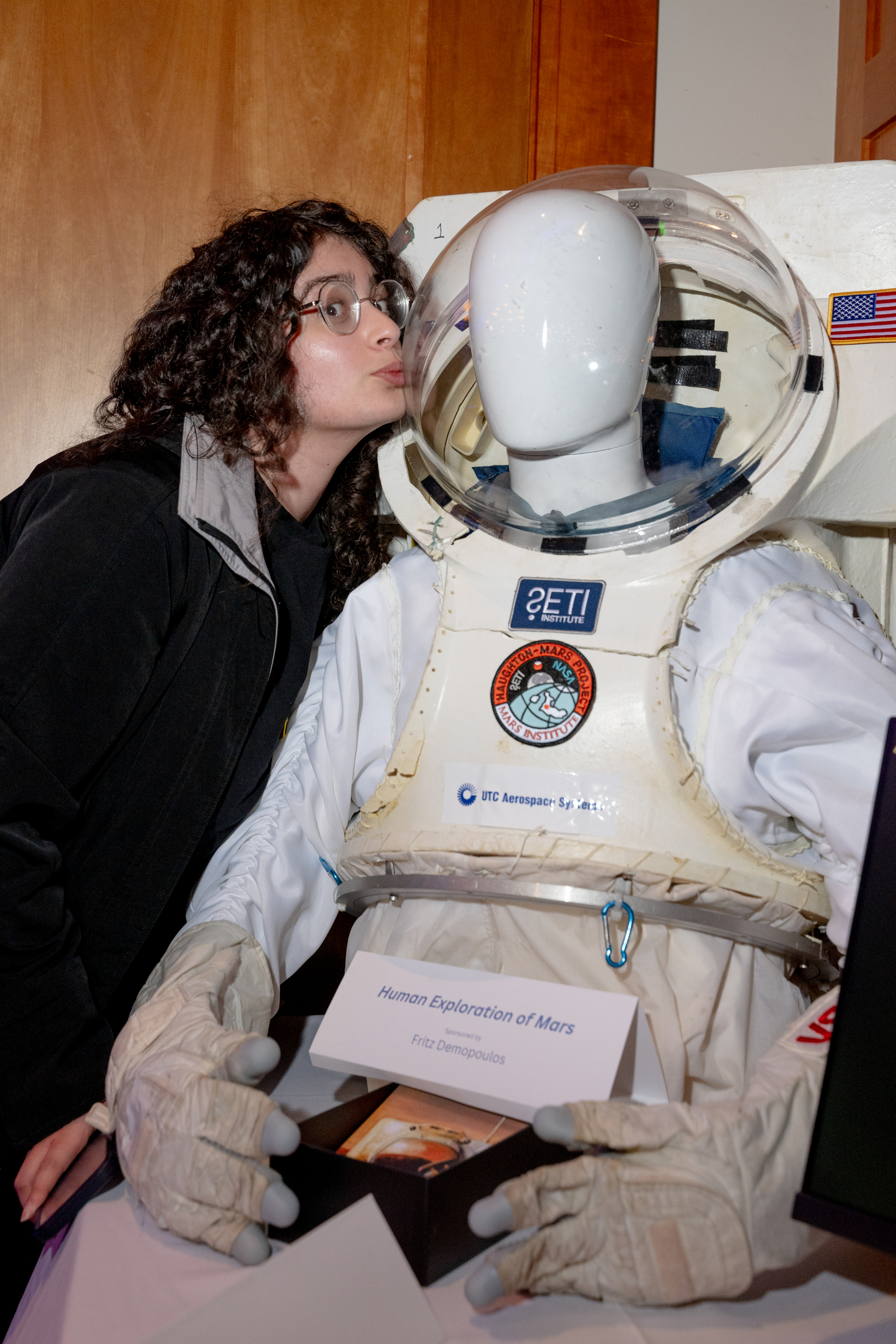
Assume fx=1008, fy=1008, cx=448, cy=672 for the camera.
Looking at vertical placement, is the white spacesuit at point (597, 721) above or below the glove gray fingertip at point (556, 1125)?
above

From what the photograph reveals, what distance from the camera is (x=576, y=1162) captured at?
76cm

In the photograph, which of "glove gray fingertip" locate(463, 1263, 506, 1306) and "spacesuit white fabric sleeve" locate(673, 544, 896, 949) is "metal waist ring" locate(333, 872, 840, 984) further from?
"glove gray fingertip" locate(463, 1263, 506, 1306)

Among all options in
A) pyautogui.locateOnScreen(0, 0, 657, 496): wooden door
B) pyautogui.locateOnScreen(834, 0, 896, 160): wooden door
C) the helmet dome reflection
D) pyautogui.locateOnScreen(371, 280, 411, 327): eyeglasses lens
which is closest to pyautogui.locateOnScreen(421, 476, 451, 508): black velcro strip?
the helmet dome reflection

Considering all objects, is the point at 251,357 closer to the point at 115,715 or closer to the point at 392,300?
the point at 392,300

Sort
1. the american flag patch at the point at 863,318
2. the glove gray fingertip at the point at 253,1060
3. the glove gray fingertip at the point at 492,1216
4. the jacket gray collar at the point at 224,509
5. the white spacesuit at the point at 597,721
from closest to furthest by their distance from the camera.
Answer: the glove gray fingertip at the point at 492,1216, the glove gray fingertip at the point at 253,1060, the white spacesuit at the point at 597,721, the american flag patch at the point at 863,318, the jacket gray collar at the point at 224,509

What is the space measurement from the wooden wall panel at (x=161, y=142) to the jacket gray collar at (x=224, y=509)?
0.78m

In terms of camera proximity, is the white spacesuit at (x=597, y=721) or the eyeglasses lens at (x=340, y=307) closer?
the white spacesuit at (x=597, y=721)

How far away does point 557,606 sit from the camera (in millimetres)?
1098

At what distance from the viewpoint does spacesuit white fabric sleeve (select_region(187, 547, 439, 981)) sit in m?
1.22

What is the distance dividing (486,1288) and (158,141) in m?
2.08

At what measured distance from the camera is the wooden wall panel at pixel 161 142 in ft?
6.61

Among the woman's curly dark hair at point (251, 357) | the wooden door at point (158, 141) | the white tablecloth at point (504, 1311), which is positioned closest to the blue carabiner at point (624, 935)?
the white tablecloth at point (504, 1311)

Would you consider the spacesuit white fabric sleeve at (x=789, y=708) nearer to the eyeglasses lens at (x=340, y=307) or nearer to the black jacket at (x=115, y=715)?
the black jacket at (x=115, y=715)

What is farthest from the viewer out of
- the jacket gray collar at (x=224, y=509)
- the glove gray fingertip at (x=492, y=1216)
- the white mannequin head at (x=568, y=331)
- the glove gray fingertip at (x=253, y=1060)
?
the jacket gray collar at (x=224, y=509)
